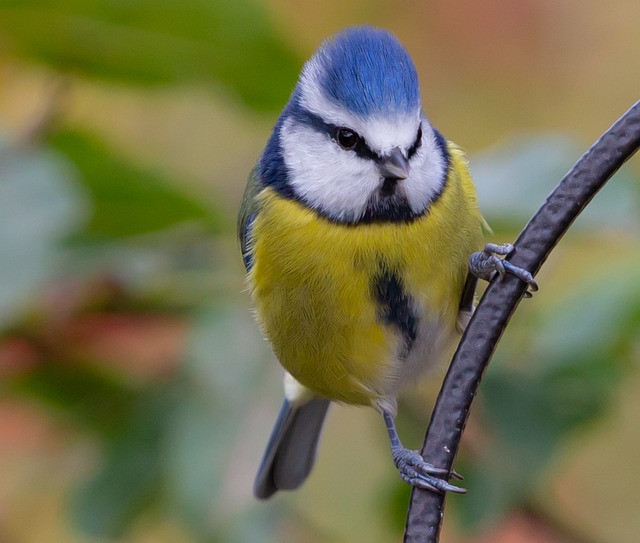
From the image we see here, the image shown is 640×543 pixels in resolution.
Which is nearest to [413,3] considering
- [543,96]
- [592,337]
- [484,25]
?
[484,25]

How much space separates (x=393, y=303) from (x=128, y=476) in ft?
1.96

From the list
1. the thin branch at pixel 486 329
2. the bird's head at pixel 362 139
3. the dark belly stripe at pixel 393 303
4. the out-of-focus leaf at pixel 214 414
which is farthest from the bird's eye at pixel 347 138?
the out-of-focus leaf at pixel 214 414

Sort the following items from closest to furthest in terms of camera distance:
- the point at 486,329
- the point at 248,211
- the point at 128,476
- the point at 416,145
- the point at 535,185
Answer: the point at 486,329, the point at 416,145, the point at 248,211, the point at 535,185, the point at 128,476

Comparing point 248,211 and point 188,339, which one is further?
point 188,339

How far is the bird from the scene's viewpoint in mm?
1180

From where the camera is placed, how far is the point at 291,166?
4.27 feet

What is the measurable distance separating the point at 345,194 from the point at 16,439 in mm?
753

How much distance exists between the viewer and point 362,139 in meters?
1.17

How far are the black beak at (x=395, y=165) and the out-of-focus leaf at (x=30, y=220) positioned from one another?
502 millimetres

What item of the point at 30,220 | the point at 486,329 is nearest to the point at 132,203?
the point at 30,220

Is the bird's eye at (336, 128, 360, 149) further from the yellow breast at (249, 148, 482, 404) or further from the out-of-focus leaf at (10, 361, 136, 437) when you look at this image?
the out-of-focus leaf at (10, 361, 136, 437)

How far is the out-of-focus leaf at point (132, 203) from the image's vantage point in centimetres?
159

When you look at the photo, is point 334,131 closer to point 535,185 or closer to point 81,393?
point 535,185

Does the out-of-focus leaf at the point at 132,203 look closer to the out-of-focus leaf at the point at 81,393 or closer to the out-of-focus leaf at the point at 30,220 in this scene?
the out-of-focus leaf at the point at 30,220
